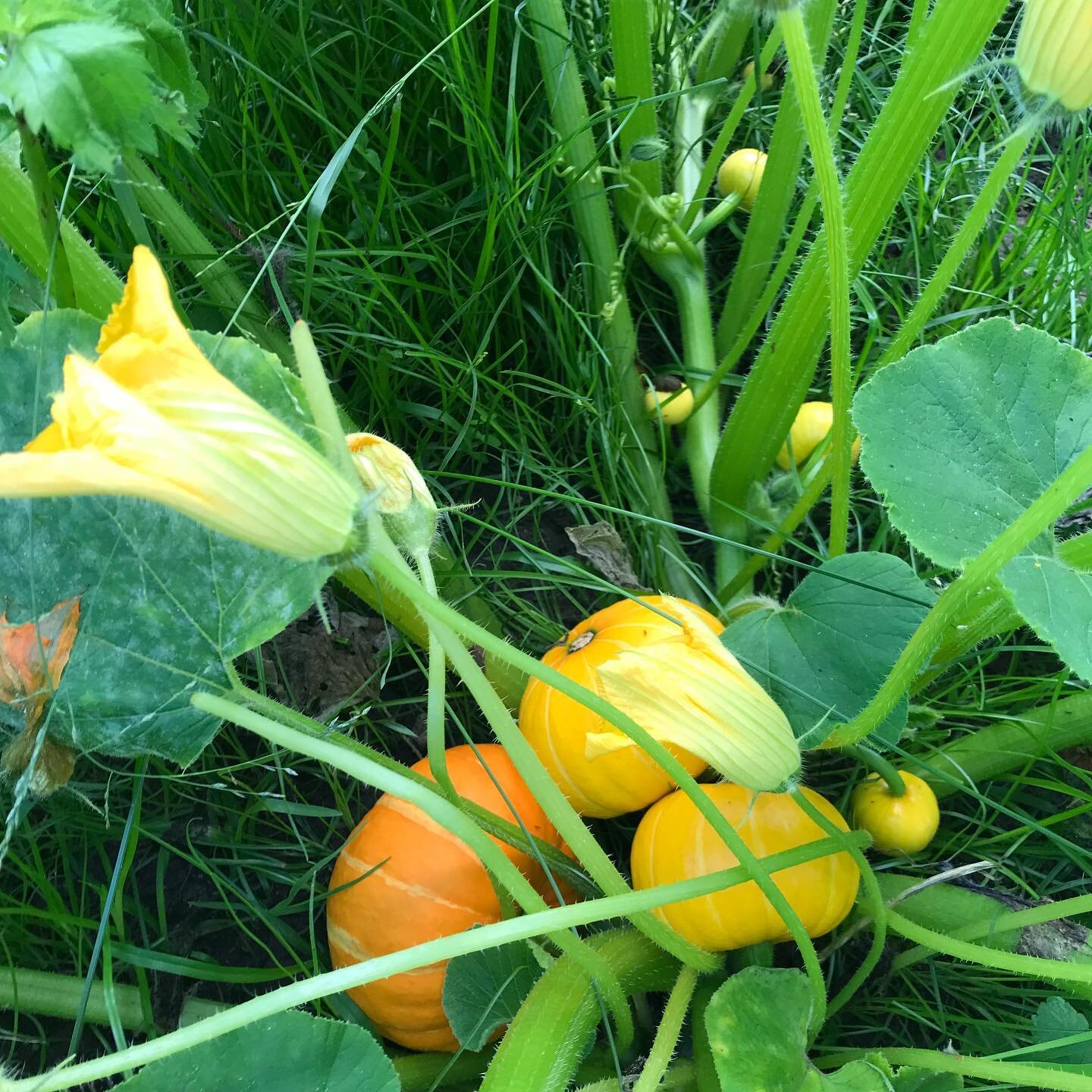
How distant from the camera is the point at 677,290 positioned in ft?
5.15

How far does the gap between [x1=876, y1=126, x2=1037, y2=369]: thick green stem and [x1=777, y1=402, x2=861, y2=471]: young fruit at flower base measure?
333 mm

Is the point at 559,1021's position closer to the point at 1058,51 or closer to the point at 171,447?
the point at 171,447

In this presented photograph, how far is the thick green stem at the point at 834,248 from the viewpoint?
0.79 meters

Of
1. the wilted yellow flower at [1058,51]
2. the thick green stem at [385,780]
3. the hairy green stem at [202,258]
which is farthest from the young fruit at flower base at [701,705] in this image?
the hairy green stem at [202,258]

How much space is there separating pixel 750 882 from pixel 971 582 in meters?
0.42

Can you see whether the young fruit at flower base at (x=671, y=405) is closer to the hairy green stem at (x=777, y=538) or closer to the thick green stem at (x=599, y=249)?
the thick green stem at (x=599, y=249)

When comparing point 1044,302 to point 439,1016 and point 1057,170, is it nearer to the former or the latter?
point 1057,170

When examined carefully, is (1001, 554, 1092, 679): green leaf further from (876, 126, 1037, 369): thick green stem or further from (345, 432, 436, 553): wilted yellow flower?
(345, 432, 436, 553): wilted yellow flower

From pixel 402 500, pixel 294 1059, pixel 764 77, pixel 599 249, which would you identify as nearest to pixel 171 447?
pixel 402 500

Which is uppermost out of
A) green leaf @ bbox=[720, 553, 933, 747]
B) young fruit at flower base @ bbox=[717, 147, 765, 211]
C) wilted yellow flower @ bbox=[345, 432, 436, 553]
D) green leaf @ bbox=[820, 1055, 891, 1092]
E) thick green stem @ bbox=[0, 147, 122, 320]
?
thick green stem @ bbox=[0, 147, 122, 320]

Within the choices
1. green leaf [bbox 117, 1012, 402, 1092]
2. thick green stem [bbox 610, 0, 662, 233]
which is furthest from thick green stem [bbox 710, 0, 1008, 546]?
green leaf [bbox 117, 1012, 402, 1092]

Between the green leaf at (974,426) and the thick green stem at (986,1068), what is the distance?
1.39 ft

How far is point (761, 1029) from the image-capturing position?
96cm

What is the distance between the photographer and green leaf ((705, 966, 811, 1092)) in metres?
0.92
